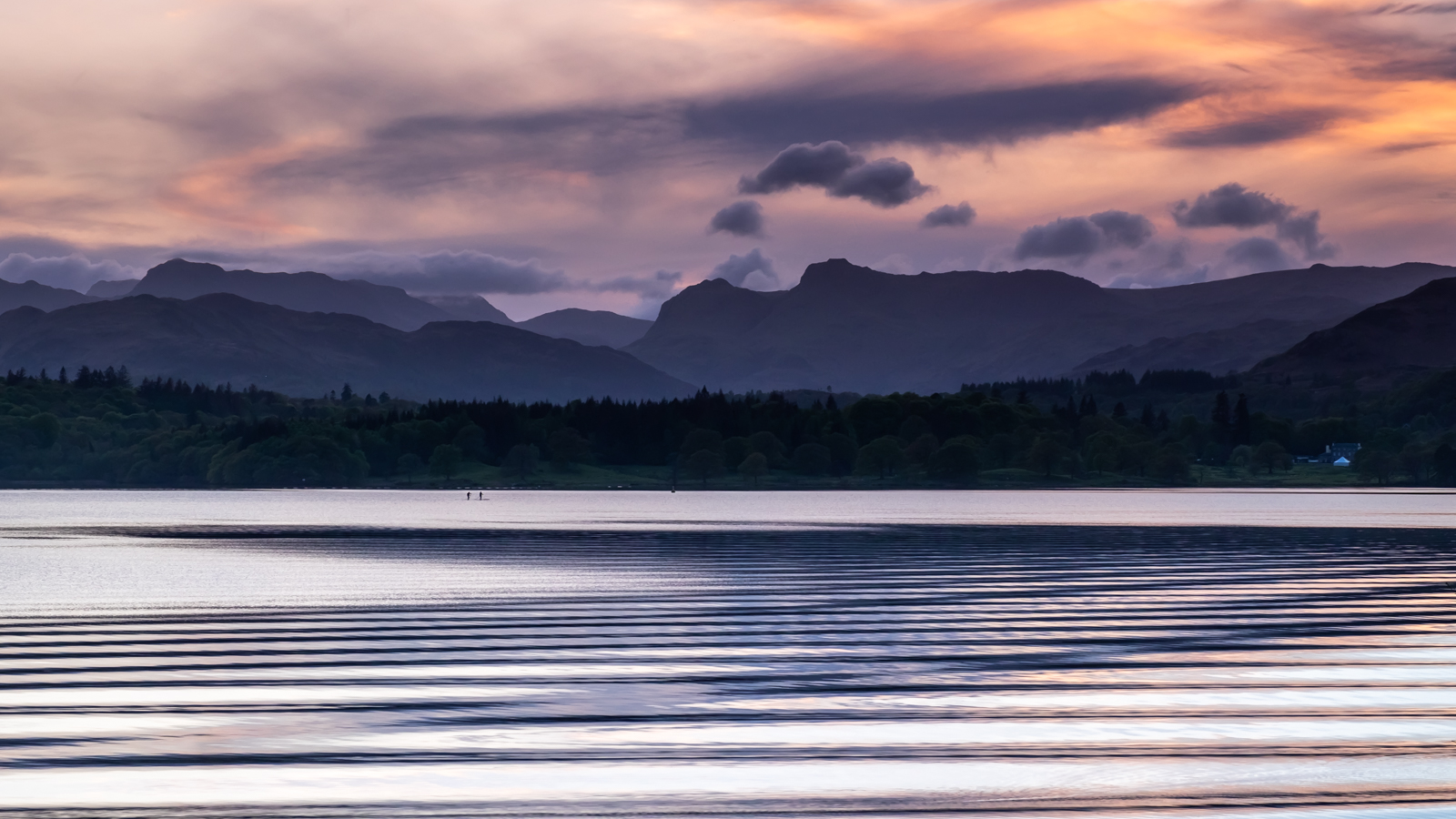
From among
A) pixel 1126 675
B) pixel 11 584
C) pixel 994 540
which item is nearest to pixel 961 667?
pixel 1126 675

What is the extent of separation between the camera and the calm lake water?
22.5 m

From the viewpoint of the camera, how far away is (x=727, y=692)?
3272 cm

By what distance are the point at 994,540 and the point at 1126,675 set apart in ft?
258

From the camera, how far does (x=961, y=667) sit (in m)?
37.1

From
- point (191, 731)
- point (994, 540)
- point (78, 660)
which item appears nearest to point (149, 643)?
point (78, 660)

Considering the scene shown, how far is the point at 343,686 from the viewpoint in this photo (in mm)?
33344

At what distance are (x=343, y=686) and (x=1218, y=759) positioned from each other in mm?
18704

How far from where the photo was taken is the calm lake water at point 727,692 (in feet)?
73.9

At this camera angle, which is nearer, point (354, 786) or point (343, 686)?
point (354, 786)

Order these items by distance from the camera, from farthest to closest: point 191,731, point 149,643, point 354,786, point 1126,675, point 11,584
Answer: point 11,584 → point 149,643 → point 1126,675 → point 191,731 → point 354,786

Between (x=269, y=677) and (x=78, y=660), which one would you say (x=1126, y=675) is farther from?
(x=78, y=660)

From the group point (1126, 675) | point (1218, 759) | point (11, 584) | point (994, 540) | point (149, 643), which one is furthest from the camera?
point (994, 540)

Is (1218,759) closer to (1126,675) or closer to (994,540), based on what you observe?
(1126,675)

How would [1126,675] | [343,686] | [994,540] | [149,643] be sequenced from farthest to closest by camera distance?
[994,540]
[149,643]
[1126,675]
[343,686]
